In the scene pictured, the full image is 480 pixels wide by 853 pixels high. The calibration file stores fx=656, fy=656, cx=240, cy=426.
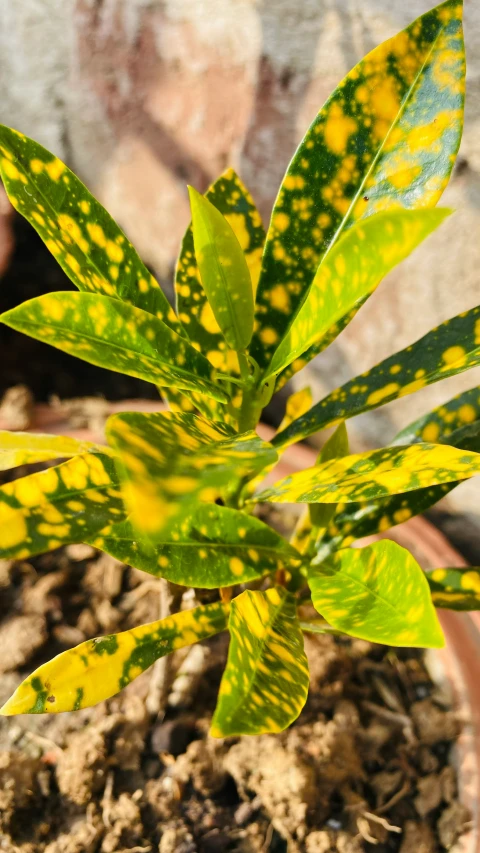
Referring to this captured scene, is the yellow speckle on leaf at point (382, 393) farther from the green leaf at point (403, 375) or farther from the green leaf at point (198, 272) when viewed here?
the green leaf at point (198, 272)

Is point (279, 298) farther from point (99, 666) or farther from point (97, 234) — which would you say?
point (99, 666)

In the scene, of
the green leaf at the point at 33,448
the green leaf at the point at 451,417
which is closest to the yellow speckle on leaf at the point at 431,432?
the green leaf at the point at 451,417

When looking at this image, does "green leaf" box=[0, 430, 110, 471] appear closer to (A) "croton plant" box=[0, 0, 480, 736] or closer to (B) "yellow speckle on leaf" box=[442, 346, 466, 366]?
(A) "croton plant" box=[0, 0, 480, 736]

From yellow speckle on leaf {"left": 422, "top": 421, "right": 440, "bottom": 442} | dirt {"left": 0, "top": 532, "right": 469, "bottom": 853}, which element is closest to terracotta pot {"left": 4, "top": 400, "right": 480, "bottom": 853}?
dirt {"left": 0, "top": 532, "right": 469, "bottom": 853}

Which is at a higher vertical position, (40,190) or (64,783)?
(40,190)

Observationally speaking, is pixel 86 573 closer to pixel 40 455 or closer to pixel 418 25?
pixel 40 455

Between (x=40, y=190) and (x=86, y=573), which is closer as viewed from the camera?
(x=40, y=190)

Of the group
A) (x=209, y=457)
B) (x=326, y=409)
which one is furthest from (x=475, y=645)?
(x=209, y=457)
